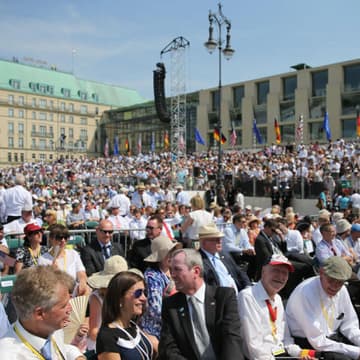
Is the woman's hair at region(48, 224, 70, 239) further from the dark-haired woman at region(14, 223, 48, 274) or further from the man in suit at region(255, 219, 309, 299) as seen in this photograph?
the man in suit at region(255, 219, 309, 299)

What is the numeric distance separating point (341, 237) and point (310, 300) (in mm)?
4372

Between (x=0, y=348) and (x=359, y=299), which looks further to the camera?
(x=359, y=299)

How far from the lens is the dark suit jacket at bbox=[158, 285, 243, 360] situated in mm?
3273

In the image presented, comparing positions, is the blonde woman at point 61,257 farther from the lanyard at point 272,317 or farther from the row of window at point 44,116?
the row of window at point 44,116

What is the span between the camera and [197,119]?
59.6 meters

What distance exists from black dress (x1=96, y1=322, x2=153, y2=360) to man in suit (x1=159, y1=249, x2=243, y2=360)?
272 millimetres

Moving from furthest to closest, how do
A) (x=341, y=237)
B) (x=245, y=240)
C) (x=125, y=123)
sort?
1. (x=125, y=123)
2. (x=245, y=240)
3. (x=341, y=237)

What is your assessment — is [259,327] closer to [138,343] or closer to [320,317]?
[320,317]

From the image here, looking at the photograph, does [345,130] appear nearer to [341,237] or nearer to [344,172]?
A: [344,172]

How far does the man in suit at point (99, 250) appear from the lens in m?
6.35

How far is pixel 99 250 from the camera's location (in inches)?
259

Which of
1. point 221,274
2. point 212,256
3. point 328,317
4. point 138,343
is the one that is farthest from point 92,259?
point 328,317

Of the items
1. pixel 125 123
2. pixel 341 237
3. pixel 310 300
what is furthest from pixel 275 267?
pixel 125 123

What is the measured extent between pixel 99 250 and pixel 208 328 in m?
3.57
